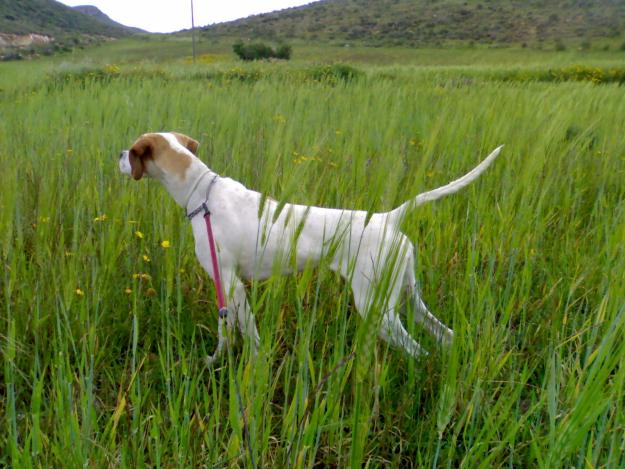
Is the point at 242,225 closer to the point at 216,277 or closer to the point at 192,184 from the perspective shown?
the point at 192,184

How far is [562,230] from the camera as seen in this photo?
2.67 m

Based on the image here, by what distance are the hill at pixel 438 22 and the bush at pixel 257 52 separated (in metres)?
16.5

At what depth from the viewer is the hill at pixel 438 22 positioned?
1591 inches

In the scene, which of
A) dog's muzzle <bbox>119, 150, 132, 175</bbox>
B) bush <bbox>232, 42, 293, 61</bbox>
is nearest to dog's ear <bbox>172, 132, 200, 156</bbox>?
dog's muzzle <bbox>119, 150, 132, 175</bbox>

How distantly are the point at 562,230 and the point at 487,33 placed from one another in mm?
45171

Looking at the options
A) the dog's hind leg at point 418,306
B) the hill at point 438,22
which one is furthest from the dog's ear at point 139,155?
→ the hill at point 438,22

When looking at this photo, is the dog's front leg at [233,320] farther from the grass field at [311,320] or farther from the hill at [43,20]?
the hill at [43,20]

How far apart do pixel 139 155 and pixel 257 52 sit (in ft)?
88.1

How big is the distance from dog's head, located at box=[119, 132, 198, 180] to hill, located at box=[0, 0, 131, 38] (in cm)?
5375

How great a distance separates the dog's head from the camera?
2.19 meters

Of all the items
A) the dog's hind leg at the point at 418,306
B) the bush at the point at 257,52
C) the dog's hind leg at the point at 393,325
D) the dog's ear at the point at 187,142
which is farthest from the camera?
the bush at the point at 257,52

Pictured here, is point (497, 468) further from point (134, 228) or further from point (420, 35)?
point (420, 35)

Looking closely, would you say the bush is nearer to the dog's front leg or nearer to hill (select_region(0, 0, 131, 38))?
the dog's front leg

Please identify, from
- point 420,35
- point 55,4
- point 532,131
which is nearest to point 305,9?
point 420,35
